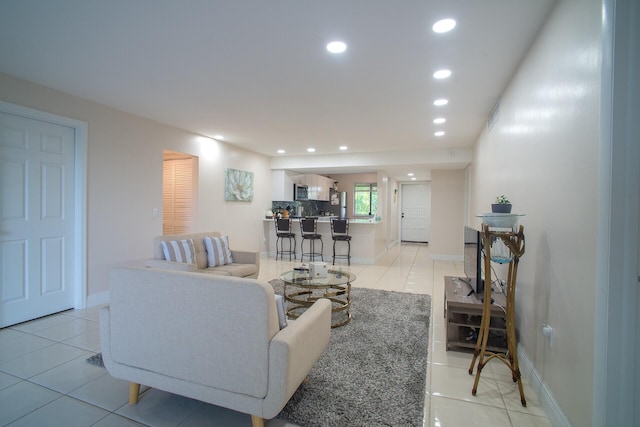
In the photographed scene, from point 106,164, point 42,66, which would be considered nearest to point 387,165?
point 106,164

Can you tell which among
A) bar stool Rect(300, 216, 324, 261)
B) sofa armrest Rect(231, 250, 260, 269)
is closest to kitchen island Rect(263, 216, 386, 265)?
bar stool Rect(300, 216, 324, 261)

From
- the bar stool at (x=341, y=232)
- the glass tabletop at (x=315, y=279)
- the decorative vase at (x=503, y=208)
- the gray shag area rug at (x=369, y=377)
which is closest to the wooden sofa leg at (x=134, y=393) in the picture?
the gray shag area rug at (x=369, y=377)

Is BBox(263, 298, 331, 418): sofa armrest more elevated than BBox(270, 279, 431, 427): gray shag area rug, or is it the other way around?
BBox(263, 298, 331, 418): sofa armrest

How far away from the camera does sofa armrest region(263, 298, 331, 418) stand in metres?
1.51

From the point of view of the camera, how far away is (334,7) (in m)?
2.01

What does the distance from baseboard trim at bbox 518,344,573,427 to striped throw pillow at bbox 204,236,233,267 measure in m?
3.51

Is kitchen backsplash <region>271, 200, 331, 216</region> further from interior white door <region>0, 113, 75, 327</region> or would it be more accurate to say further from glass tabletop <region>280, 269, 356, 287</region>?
interior white door <region>0, 113, 75, 327</region>

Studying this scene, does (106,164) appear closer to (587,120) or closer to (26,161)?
(26,161)

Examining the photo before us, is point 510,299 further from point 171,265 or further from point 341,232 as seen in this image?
point 341,232

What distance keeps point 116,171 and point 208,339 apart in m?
3.50

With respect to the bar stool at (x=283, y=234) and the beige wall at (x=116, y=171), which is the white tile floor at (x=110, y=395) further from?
the bar stool at (x=283, y=234)

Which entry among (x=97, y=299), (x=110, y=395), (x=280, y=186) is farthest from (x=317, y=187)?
(x=110, y=395)

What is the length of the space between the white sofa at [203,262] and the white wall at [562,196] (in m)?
3.12

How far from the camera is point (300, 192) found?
8398 mm
